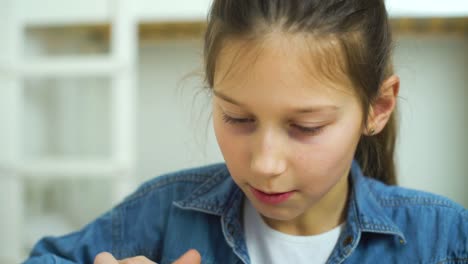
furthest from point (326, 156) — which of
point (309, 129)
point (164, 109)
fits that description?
point (164, 109)

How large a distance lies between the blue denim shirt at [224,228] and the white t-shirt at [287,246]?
18 mm

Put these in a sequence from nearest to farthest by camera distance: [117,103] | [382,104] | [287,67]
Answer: [287,67] < [382,104] < [117,103]

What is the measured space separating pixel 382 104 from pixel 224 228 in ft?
1.00

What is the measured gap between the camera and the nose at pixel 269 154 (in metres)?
0.60

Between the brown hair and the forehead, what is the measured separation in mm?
13

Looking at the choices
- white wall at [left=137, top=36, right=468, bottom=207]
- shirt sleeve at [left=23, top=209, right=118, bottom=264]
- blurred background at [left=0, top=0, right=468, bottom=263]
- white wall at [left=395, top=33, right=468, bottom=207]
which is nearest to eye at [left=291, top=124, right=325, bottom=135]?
shirt sleeve at [left=23, top=209, right=118, bottom=264]

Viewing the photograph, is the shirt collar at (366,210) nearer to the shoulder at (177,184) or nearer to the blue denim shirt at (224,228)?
the blue denim shirt at (224,228)

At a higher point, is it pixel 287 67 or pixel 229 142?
pixel 287 67

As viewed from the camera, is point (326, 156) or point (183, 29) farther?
point (183, 29)

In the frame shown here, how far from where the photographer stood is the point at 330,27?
0.62 metres

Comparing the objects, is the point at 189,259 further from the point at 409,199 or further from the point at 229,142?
the point at 409,199

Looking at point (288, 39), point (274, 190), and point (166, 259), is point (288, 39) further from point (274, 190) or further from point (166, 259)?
point (166, 259)

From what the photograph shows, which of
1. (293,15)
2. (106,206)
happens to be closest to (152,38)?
(106,206)

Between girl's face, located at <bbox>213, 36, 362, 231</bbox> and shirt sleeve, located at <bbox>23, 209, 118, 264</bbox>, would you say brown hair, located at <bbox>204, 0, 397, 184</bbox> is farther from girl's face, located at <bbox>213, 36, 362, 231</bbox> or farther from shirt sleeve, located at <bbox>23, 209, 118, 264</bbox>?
shirt sleeve, located at <bbox>23, 209, 118, 264</bbox>
